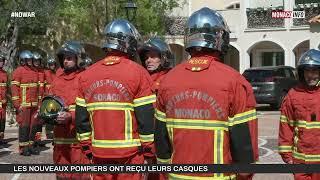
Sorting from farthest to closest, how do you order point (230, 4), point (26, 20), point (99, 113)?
1. point (230, 4)
2. point (26, 20)
3. point (99, 113)

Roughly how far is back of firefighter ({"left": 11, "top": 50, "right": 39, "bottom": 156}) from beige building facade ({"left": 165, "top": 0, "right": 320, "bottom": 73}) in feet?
66.8

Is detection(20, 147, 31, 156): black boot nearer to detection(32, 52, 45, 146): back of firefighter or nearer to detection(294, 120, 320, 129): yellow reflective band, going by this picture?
detection(32, 52, 45, 146): back of firefighter

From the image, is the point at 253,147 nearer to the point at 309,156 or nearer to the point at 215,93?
the point at 215,93

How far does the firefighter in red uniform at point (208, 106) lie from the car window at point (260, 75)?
20.1 m

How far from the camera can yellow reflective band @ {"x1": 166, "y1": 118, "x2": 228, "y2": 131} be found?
4.11 m

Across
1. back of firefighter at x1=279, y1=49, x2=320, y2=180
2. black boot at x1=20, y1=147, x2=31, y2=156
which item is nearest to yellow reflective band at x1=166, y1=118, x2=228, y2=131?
back of firefighter at x1=279, y1=49, x2=320, y2=180

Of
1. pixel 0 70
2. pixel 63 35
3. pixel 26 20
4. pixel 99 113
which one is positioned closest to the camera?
pixel 99 113

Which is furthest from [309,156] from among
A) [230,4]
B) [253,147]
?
[230,4]

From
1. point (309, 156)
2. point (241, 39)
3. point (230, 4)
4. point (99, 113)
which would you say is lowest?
point (309, 156)

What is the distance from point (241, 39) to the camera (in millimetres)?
34406

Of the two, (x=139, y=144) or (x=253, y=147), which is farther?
(x=139, y=144)

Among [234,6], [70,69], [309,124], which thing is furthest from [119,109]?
[234,6]

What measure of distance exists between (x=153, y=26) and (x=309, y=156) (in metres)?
26.7

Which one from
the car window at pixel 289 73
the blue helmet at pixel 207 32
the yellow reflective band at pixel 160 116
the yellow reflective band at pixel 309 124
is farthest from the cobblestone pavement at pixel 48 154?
the car window at pixel 289 73
